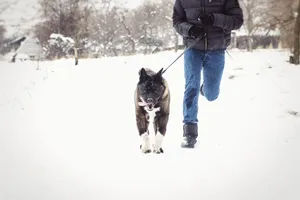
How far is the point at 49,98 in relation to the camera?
202 centimetres

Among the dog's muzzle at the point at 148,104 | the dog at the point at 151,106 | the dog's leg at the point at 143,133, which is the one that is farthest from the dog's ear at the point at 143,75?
the dog's leg at the point at 143,133

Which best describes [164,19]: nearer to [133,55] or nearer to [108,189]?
[133,55]

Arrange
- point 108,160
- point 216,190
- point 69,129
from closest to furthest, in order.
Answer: point 216,190 < point 108,160 < point 69,129

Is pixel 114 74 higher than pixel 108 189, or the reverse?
pixel 114 74

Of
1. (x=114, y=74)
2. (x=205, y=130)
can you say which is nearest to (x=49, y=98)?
(x=114, y=74)

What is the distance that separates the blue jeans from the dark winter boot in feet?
0.11

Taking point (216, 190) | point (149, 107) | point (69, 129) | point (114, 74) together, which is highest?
point (114, 74)

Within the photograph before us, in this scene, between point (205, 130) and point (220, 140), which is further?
point (205, 130)

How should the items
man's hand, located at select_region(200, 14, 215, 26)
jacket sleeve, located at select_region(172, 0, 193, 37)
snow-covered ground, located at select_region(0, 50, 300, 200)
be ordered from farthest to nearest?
jacket sleeve, located at select_region(172, 0, 193, 37) → man's hand, located at select_region(200, 14, 215, 26) → snow-covered ground, located at select_region(0, 50, 300, 200)

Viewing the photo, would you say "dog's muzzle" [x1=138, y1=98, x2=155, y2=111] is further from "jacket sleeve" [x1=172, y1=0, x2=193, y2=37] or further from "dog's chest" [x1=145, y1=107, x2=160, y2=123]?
"jacket sleeve" [x1=172, y1=0, x2=193, y2=37]

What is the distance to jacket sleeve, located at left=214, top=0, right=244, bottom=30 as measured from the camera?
1.71m

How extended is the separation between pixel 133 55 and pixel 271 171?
0.78 meters

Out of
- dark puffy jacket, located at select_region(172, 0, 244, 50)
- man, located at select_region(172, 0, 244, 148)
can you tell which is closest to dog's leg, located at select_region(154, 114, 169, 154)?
man, located at select_region(172, 0, 244, 148)

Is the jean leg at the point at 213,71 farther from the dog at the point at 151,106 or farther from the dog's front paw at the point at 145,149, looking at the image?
the dog's front paw at the point at 145,149
